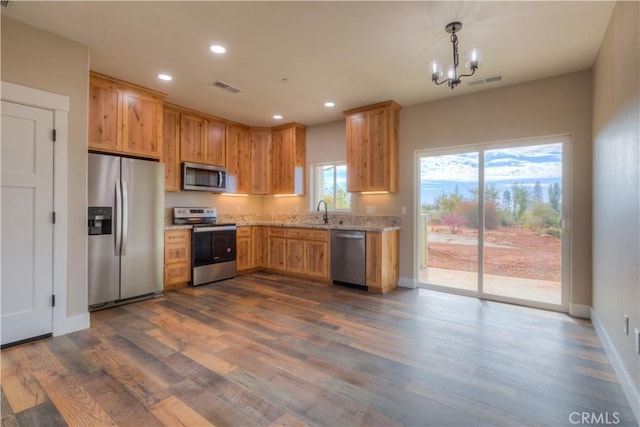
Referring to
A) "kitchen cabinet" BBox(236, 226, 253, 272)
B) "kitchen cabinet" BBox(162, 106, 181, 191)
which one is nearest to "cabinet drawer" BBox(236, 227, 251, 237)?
"kitchen cabinet" BBox(236, 226, 253, 272)

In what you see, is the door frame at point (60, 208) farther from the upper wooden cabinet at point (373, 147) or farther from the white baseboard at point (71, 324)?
the upper wooden cabinet at point (373, 147)

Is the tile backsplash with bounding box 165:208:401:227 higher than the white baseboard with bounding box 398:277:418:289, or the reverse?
the tile backsplash with bounding box 165:208:401:227

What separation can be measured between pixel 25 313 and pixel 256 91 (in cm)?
340

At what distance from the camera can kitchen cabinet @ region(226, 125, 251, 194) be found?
17.8 feet

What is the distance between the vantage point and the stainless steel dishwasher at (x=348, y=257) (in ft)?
14.3

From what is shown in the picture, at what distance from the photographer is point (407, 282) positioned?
14.9 ft

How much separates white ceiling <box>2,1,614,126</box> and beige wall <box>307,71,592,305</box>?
0.20 metres

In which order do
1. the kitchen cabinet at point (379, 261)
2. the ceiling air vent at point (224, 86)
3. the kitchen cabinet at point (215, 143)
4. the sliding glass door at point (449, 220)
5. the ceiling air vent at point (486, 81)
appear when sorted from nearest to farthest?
the ceiling air vent at point (486, 81)
the ceiling air vent at point (224, 86)
the sliding glass door at point (449, 220)
the kitchen cabinet at point (379, 261)
the kitchen cabinet at point (215, 143)

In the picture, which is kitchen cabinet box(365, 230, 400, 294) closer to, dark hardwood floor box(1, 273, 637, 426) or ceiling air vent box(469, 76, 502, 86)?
dark hardwood floor box(1, 273, 637, 426)

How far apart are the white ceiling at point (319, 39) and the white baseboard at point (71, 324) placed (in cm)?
268

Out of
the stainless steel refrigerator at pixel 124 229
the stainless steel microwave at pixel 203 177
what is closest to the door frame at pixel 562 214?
the stainless steel microwave at pixel 203 177

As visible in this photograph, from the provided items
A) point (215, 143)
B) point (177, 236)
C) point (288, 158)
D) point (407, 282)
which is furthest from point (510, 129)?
point (177, 236)

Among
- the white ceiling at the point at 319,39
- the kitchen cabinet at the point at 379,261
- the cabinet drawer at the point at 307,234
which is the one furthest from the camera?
the cabinet drawer at the point at 307,234

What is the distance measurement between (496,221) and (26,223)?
16.8 ft
